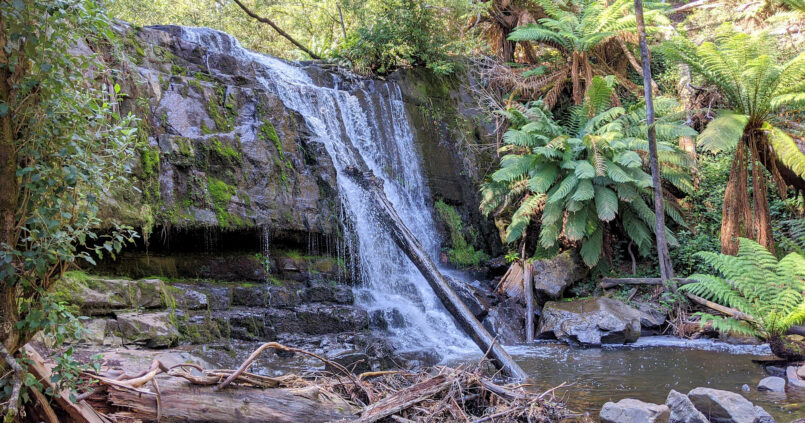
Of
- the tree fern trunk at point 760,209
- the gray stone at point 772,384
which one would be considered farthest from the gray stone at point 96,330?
the tree fern trunk at point 760,209

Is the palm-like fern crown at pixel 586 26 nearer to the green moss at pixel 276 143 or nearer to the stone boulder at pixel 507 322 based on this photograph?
the stone boulder at pixel 507 322

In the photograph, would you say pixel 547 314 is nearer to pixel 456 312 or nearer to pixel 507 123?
pixel 456 312

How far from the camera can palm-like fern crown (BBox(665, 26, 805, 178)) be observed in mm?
8367

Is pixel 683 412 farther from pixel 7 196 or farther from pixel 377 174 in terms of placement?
pixel 377 174

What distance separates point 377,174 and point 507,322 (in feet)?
13.6

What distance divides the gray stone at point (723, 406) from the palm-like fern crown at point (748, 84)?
186 inches

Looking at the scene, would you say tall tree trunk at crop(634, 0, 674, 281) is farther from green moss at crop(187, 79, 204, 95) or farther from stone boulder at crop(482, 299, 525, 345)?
green moss at crop(187, 79, 204, 95)

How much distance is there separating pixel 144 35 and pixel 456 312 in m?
8.03

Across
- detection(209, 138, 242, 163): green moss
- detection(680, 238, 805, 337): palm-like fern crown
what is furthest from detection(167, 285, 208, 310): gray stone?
detection(680, 238, 805, 337): palm-like fern crown

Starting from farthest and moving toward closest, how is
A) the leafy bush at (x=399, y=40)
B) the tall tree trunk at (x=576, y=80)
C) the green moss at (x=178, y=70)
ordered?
1. the leafy bush at (x=399, y=40)
2. the tall tree trunk at (x=576, y=80)
3. the green moss at (x=178, y=70)

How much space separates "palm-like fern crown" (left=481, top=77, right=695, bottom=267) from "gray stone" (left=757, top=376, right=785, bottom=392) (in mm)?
4374

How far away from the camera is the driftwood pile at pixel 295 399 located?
9.12 feet

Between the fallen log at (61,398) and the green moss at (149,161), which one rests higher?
the green moss at (149,161)

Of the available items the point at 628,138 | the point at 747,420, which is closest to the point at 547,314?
the point at 628,138
